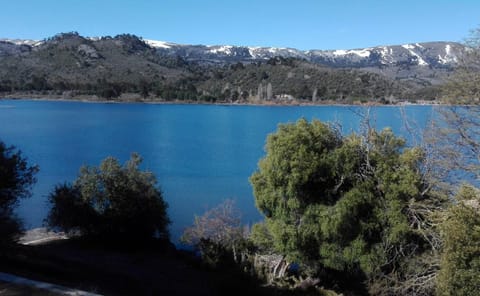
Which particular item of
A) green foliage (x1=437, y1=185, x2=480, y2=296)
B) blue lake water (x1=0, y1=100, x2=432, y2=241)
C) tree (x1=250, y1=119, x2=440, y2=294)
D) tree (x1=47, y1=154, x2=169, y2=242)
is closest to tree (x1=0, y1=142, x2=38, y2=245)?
tree (x1=47, y1=154, x2=169, y2=242)

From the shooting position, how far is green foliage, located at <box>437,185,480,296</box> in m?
8.12

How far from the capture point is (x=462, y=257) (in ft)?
26.8

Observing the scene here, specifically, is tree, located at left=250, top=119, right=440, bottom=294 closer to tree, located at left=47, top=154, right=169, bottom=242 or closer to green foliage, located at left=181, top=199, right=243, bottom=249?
green foliage, located at left=181, top=199, right=243, bottom=249

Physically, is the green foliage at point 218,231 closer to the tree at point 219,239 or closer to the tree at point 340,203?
the tree at point 219,239

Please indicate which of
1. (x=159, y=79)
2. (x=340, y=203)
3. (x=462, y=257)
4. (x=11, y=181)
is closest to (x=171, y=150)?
(x=11, y=181)

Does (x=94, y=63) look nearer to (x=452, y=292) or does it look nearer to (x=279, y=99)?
(x=279, y=99)

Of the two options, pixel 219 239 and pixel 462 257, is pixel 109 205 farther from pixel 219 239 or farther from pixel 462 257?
pixel 462 257

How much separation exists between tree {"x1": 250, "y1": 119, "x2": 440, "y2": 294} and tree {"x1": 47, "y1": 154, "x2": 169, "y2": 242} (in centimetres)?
555

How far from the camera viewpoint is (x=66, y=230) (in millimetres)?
16062

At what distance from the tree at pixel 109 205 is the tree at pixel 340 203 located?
5546 mm

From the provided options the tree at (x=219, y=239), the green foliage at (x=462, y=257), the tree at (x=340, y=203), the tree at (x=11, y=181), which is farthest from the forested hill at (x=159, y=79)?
the green foliage at (x=462, y=257)

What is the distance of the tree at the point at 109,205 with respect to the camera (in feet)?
51.9

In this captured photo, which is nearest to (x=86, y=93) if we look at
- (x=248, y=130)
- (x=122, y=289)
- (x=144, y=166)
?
(x=248, y=130)

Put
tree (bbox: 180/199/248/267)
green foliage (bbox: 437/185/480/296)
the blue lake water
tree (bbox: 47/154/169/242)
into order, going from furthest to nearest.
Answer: the blue lake water, tree (bbox: 47/154/169/242), tree (bbox: 180/199/248/267), green foliage (bbox: 437/185/480/296)
